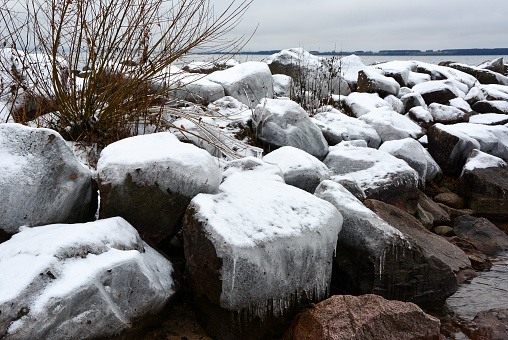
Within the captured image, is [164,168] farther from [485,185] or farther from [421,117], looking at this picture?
[421,117]

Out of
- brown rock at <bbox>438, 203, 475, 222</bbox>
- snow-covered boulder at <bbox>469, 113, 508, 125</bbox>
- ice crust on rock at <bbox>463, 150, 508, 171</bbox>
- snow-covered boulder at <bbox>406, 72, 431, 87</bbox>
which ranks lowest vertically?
brown rock at <bbox>438, 203, 475, 222</bbox>

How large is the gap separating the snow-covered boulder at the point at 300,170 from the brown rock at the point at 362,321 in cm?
186

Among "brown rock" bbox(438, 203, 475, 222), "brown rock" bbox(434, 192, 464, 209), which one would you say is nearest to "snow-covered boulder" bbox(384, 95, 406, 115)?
"brown rock" bbox(434, 192, 464, 209)

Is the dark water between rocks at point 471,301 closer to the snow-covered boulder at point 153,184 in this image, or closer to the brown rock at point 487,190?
the brown rock at point 487,190

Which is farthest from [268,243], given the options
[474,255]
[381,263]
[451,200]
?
[451,200]

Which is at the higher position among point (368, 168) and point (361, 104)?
point (361, 104)

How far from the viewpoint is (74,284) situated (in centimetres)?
236

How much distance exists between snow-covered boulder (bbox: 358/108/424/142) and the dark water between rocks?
362 cm

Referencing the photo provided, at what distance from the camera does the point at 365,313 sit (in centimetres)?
295

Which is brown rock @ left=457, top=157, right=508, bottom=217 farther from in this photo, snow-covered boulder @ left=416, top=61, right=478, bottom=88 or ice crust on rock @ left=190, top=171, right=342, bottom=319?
snow-covered boulder @ left=416, top=61, right=478, bottom=88

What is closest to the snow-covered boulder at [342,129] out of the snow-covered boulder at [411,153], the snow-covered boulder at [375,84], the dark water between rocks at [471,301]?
the snow-covered boulder at [411,153]

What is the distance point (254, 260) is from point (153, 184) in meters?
1.04

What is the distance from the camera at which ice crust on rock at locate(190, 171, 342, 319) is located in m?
2.78

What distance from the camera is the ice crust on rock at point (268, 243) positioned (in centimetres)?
278
